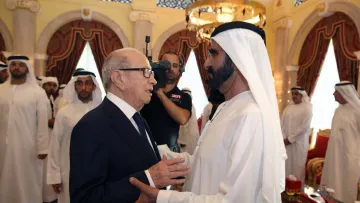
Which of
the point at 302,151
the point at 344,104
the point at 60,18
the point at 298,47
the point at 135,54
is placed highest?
the point at 60,18

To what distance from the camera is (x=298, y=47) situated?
733 centimetres

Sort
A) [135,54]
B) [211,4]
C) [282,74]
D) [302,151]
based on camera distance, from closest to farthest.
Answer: [135,54], [211,4], [302,151], [282,74]

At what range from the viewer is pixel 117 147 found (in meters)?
1.37

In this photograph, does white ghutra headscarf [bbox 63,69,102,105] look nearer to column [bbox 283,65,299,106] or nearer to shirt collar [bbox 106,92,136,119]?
Answer: shirt collar [bbox 106,92,136,119]

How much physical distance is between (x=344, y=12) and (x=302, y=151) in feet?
9.30

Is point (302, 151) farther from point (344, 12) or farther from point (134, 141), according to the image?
point (134, 141)

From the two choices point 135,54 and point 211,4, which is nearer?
point 135,54

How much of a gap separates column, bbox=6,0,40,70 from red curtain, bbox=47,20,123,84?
0.52 m

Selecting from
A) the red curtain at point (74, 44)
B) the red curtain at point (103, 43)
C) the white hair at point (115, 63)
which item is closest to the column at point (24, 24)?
the red curtain at point (74, 44)

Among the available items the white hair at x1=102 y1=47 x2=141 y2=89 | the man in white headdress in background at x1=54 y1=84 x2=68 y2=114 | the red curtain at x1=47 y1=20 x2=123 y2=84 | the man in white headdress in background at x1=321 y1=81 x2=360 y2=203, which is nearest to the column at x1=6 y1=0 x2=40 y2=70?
the red curtain at x1=47 y1=20 x2=123 y2=84

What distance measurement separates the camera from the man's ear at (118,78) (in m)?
1.52

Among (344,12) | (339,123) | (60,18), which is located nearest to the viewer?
(339,123)

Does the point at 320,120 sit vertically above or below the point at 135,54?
below

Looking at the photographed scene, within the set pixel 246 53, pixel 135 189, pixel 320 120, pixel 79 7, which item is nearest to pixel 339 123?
pixel 320 120
